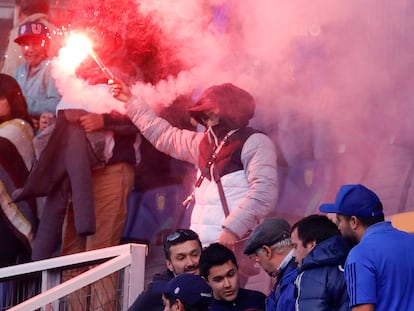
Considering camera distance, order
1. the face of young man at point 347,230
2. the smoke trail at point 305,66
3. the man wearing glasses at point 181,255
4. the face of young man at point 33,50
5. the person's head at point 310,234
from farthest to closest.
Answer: the face of young man at point 33,50 → the smoke trail at point 305,66 → the man wearing glasses at point 181,255 → the person's head at point 310,234 → the face of young man at point 347,230

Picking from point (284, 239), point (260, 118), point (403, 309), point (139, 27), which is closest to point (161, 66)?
point (139, 27)

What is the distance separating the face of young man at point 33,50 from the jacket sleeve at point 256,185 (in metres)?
1.87

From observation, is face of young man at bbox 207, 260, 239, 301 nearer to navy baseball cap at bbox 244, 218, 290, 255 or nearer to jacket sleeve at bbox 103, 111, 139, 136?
navy baseball cap at bbox 244, 218, 290, 255

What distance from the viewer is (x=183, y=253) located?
19.1ft

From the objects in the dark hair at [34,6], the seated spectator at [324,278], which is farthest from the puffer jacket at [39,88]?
the seated spectator at [324,278]

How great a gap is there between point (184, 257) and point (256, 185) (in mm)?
1384

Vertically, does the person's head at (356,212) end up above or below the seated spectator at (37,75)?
below

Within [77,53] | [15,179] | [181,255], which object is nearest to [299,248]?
[181,255]

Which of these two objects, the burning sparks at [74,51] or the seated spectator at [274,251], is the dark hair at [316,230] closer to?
the seated spectator at [274,251]

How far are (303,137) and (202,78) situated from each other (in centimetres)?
87

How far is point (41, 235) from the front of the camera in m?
7.63

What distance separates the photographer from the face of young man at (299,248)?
5047mm

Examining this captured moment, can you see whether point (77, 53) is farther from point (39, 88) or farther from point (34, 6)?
point (34, 6)

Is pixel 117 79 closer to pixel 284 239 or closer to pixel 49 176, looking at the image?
pixel 49 176
